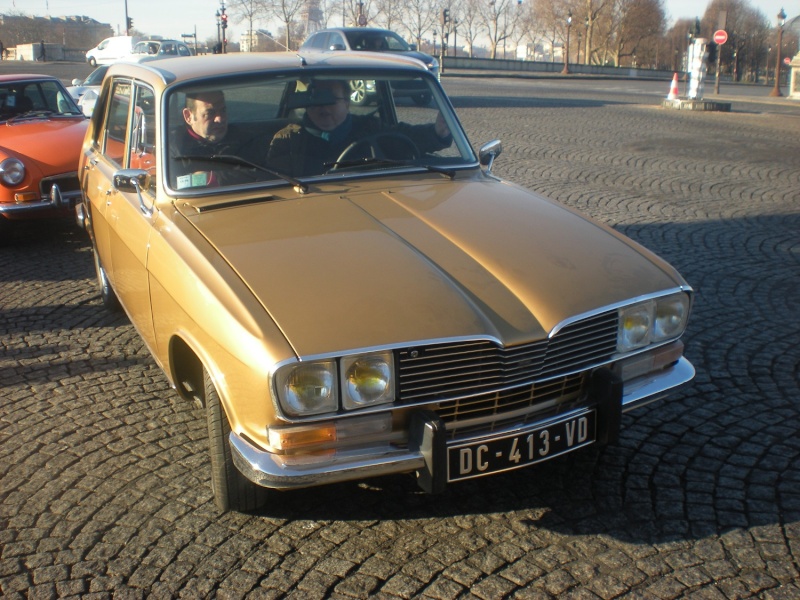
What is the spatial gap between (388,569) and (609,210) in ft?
22.3

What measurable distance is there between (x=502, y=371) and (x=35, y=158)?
6348 millimetres

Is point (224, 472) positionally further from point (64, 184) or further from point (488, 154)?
point (64, 184)

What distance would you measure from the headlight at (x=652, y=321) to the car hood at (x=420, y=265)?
0.23 ft

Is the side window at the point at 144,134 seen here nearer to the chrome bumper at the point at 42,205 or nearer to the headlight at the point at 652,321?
the headlight at the point at 652,321

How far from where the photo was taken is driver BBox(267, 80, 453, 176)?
4.31 m

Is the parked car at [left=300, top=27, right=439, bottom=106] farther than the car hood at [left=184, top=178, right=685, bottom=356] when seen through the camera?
Yes

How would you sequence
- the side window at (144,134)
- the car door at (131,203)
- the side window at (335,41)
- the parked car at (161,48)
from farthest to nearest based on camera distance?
the parked car at (161,48), the side window at (335,41), the side window at (144,134), the car door at (131,203)

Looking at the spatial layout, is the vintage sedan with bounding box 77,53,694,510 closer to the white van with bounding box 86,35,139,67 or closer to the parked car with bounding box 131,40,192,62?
the parked car with bounding box 131,40,192,62

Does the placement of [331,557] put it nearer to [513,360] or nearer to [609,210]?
[513,360]

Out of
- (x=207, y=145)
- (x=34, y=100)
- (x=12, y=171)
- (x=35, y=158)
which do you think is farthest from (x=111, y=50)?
(x=207, y=145)

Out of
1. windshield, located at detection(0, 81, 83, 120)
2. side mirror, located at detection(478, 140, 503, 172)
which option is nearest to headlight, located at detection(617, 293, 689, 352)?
side mirror, located at detection(478, 140, 503, 172)

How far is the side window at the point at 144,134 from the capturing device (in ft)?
13.9

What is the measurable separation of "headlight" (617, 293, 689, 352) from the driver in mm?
1751

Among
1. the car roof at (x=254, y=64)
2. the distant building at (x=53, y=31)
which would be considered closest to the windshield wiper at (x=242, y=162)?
the car roof at (x=254, y=64)
